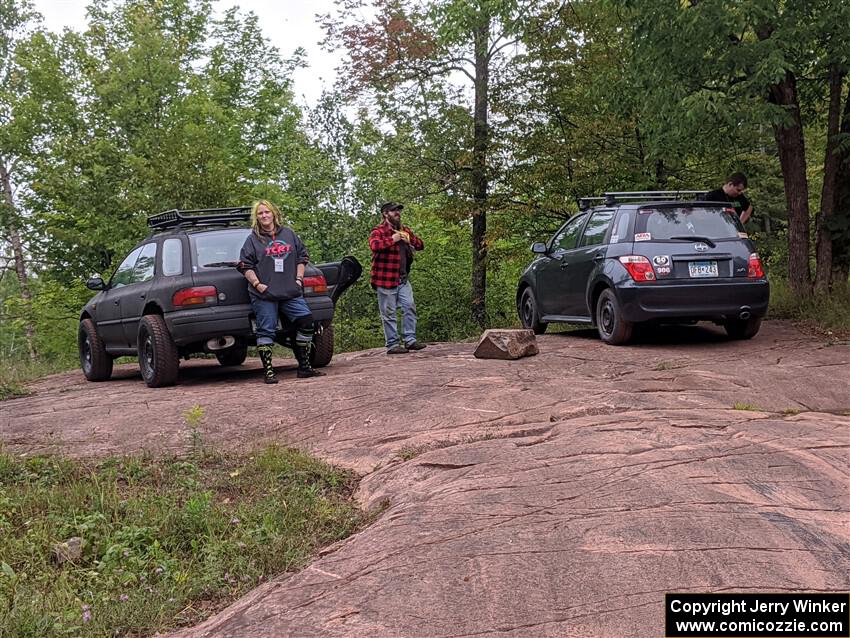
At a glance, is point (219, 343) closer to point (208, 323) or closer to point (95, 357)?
point (208, 323)

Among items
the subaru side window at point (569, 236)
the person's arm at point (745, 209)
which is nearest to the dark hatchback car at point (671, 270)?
the subaru side window at point (569, 236)

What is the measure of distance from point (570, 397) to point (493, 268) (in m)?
12.2

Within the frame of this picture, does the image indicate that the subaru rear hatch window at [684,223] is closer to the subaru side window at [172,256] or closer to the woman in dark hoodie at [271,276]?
the woman in dark hoodie at [271,276]

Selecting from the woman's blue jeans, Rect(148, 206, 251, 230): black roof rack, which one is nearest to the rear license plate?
the woman's blue jeans

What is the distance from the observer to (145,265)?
33.5 feet

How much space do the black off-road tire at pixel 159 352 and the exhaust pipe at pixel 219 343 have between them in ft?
1.31

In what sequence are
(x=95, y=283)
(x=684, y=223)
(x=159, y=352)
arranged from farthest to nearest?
(x=95, y=283), (x=684, y=223), (x=159, y=352)

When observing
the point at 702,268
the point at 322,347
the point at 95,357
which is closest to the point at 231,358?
the point at 95,357

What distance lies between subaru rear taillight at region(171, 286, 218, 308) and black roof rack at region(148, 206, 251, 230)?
1.34 m

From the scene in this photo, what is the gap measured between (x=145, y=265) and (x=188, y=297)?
4.85ft

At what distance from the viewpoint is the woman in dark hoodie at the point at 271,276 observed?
29.2 feet

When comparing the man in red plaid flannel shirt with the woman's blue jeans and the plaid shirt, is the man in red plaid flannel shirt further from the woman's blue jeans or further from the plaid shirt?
the woman's blue jeans

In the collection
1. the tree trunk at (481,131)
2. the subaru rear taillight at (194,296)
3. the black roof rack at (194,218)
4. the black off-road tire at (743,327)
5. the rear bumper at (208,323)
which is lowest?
the black off-road tire at (743,327)

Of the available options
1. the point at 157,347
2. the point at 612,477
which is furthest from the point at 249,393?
the point at 612,477
